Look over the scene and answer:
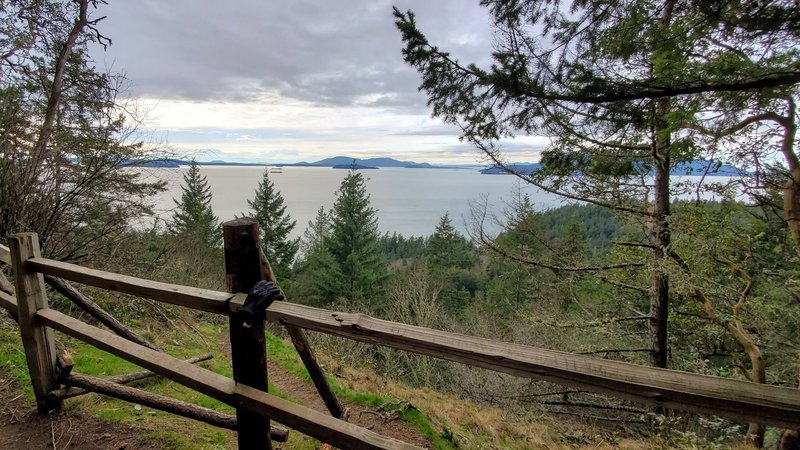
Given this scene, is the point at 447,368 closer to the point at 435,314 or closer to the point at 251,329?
the point at 435,314

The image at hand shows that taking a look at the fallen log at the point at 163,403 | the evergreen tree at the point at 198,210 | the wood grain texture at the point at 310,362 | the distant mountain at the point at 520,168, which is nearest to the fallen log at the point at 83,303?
the fallen log at the point at 163,403

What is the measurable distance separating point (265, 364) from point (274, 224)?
24976mm

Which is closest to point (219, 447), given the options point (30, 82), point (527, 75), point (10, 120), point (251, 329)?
point (251, 329)

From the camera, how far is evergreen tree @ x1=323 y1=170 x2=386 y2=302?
23375 mm

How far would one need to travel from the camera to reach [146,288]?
6.72 ft

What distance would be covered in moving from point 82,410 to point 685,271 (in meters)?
6.82

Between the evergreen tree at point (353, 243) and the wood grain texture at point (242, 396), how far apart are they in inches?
824

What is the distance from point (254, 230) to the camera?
1800 millimetres

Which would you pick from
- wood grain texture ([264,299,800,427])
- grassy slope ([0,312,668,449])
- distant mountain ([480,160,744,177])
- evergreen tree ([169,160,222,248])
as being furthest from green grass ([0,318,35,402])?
evergreen tree ([169,160,222,248])

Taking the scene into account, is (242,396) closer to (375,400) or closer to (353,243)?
(375,400)

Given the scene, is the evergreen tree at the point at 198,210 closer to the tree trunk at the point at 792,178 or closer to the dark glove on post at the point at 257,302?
the dark glove on post at the point at 257,302

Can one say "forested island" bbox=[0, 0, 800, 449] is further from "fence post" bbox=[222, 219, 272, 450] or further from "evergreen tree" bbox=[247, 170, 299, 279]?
"evergreen tree" bbox=[247, 170, 299, 279]

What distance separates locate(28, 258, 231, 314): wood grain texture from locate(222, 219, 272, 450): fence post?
4.0 inches

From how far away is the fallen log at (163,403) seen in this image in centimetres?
250
